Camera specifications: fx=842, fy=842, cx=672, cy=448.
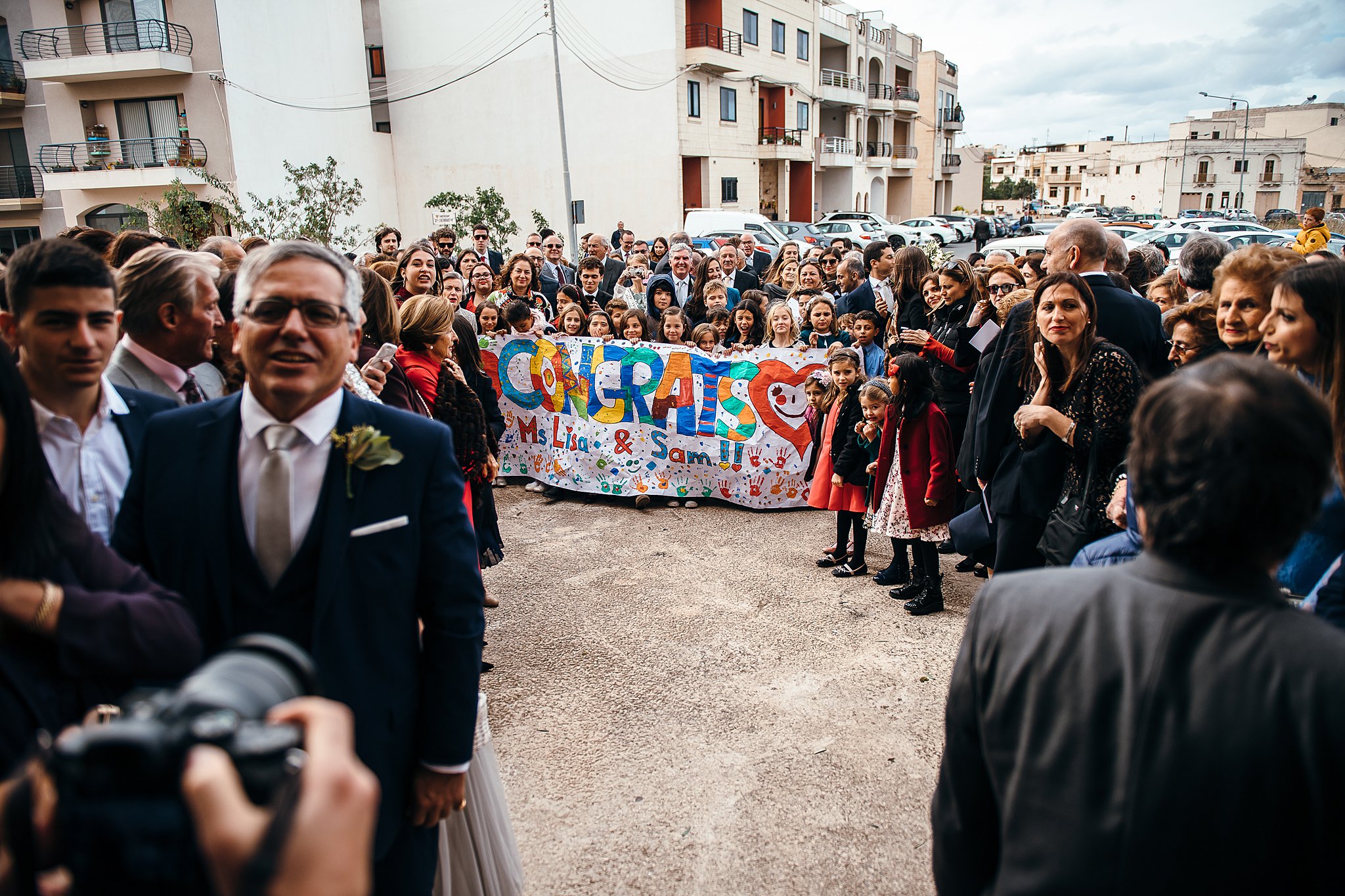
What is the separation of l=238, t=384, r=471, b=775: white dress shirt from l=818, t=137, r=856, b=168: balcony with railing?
43541 mm

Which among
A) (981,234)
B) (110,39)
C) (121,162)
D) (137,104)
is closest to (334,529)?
(121,162)

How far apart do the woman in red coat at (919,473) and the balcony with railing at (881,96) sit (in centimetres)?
5068

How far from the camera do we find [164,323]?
3340mm

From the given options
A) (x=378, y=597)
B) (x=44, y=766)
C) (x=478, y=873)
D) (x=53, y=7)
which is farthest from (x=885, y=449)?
(x=53, y=7)

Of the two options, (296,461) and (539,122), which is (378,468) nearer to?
(296,461)

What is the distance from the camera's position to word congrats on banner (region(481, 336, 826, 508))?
7.29 m

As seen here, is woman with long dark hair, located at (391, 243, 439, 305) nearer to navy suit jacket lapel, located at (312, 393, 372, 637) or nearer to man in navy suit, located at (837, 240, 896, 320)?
man in navy suit, located at (837, 240, 896, 320)

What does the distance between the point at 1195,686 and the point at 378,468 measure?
1781 mm

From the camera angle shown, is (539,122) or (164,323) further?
(539,122)

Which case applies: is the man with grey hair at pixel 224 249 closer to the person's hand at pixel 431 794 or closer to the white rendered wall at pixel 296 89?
the person's hand at pixel 431 794

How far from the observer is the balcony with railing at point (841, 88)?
43.7 meters

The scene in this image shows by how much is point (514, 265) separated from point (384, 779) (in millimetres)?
7292

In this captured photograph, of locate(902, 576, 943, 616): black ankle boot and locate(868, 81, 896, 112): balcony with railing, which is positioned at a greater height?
locate(868, 81, 896, 112): balcony with railing

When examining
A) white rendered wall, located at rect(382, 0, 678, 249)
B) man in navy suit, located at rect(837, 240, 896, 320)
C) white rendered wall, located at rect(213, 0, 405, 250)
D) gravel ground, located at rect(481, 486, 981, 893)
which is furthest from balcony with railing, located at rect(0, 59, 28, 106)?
gravel ground, located at rect(481, 486, 981, 893)
